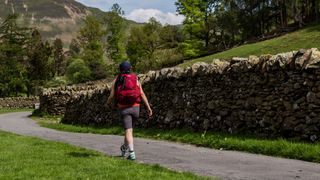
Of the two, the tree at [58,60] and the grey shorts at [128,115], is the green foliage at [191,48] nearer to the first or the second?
the tree at [58,60]

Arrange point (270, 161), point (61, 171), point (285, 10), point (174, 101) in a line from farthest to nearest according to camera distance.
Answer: point (285, 10) < point (174, 101) < point (270, 161) < point (61, 171)

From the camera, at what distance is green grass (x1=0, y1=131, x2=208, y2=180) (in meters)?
8.64

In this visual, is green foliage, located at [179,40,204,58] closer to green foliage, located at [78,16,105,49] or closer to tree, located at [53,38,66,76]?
green foliage, located at [78,16,105,49]

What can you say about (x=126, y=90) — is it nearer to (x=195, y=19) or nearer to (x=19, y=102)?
(x=19, y=102)

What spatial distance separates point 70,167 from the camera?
9.62 m

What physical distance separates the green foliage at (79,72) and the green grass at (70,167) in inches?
2602

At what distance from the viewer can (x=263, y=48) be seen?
174 ft

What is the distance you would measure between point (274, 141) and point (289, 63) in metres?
2.06

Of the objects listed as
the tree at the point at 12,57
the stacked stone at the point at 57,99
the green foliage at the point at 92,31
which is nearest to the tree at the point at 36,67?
the tree at the point at 12,57

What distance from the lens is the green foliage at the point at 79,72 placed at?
78.2 m

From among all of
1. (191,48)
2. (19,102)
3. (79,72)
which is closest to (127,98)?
(19,102)

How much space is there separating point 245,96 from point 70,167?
6278mm

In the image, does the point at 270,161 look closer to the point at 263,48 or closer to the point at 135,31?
the point at 263,48

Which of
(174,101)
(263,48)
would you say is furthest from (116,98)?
(263,48)
